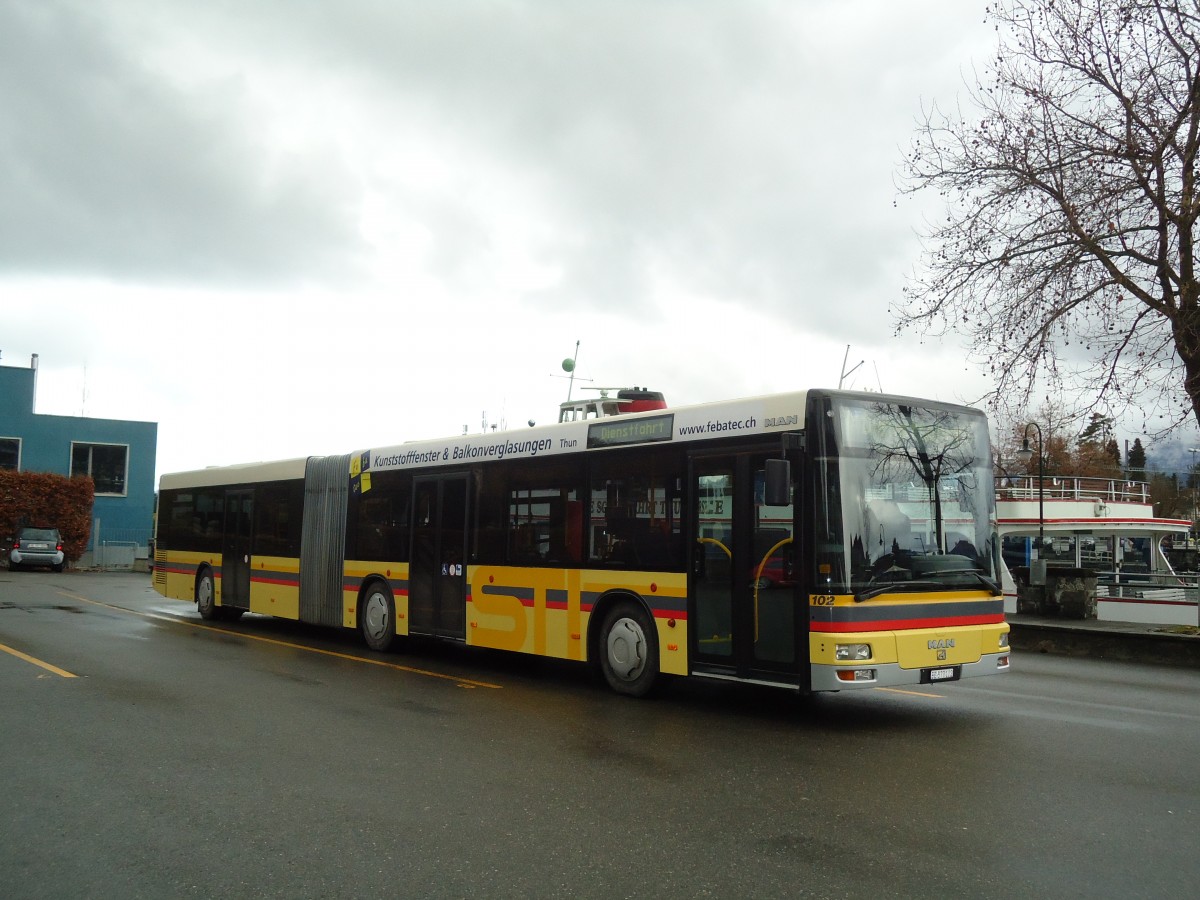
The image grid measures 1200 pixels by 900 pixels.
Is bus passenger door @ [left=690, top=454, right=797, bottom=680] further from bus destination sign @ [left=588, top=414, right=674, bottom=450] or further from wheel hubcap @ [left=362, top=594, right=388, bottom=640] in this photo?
wheel hubcap @ [left=362, top=594, right=388, bottom=640]

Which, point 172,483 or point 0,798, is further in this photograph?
point 172,483

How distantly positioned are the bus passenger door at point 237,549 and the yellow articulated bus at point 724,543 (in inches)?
200

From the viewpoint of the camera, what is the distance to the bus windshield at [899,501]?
28.6 feet

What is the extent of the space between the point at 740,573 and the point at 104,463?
44.1 metres

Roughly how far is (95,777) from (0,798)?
60cm

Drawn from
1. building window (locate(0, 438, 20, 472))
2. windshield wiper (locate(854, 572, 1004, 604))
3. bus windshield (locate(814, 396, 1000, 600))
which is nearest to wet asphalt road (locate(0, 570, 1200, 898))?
windshield wiper (locate(854, 572, 1004, 604))

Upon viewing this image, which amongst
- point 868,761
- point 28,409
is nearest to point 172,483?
point 868,761

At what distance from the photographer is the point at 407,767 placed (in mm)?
7164

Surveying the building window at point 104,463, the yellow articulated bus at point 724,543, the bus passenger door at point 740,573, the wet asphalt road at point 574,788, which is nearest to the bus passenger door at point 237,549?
the yellow articulated bus at point 724,543

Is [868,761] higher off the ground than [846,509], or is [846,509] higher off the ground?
[846,509]

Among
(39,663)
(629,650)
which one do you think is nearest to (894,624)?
(629,650)

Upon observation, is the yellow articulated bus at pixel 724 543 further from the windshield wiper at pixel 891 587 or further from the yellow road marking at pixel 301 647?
the yellow road marking at pixel 301 647

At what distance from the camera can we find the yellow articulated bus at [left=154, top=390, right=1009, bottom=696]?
8.75 meters

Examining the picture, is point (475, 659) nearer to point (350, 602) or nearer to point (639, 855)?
point (350, 602)
